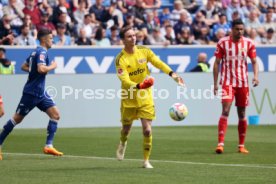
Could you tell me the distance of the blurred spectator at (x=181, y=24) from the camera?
2823 centimetres

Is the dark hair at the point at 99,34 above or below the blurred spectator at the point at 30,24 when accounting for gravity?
below

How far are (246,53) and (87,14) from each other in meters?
11.0

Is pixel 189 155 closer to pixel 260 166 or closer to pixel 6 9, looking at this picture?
pixel 260 166

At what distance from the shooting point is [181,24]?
2831 centimetres

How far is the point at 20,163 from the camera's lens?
14.1m

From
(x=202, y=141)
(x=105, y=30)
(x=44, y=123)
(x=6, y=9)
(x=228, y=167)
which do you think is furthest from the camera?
(x=105, y=30)

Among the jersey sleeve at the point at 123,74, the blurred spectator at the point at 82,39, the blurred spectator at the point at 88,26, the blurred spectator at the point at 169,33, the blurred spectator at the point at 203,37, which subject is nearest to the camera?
the jersey sleeve at the point at 123,74

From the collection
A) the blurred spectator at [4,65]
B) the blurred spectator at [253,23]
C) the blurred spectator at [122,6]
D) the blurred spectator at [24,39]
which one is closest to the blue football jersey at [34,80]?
the blurred spectator at [4,65]

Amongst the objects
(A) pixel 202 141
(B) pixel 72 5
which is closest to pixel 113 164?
(A) pixel 202 141

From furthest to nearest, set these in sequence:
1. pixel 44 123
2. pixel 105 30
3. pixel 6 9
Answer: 1. pixel 105 30
2. pixel 6 9
3. pixel 44 123

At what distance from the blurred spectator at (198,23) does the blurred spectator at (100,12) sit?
286 centimetres

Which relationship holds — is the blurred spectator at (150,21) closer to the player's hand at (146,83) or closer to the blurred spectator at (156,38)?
the blurred spectator at (156,38)

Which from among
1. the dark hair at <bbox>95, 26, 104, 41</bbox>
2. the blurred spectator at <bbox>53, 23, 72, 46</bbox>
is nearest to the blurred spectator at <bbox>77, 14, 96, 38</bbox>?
the dark hair at <bbox>95, 26, 104, 41</bbox>

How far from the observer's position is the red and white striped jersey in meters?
16.4
